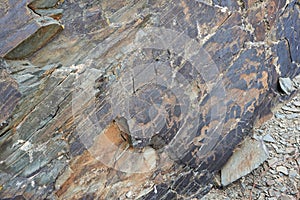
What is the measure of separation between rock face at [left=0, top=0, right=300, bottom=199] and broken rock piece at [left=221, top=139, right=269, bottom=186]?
67 millimetres

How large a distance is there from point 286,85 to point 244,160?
1.02 m

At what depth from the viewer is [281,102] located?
13.7 ft

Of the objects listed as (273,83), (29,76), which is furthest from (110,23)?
(273,83)

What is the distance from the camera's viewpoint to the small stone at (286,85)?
4.13 meters

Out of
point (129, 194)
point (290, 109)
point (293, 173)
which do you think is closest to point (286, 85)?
point (290, 109)

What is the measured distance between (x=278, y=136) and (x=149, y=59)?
61.4 inches

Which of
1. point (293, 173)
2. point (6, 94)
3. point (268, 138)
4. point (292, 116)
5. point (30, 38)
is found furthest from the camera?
point (292, 116)

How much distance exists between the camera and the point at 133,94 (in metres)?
3.11

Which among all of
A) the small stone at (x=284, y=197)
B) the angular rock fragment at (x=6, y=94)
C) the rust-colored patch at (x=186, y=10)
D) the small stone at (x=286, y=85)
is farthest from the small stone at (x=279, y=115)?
the angular rock fragment at (x=6, y=94)

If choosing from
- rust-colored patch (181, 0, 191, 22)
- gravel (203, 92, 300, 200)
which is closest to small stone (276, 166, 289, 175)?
gravel (203, 92, 300, 200)

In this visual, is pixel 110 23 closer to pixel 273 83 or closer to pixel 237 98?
pixel 237 98

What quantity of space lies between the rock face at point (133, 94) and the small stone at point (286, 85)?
270 mm

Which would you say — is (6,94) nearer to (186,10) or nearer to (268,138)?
(186,10)

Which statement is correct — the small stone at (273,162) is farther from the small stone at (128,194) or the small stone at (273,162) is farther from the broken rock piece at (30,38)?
the broken rock piece at (30,38)
